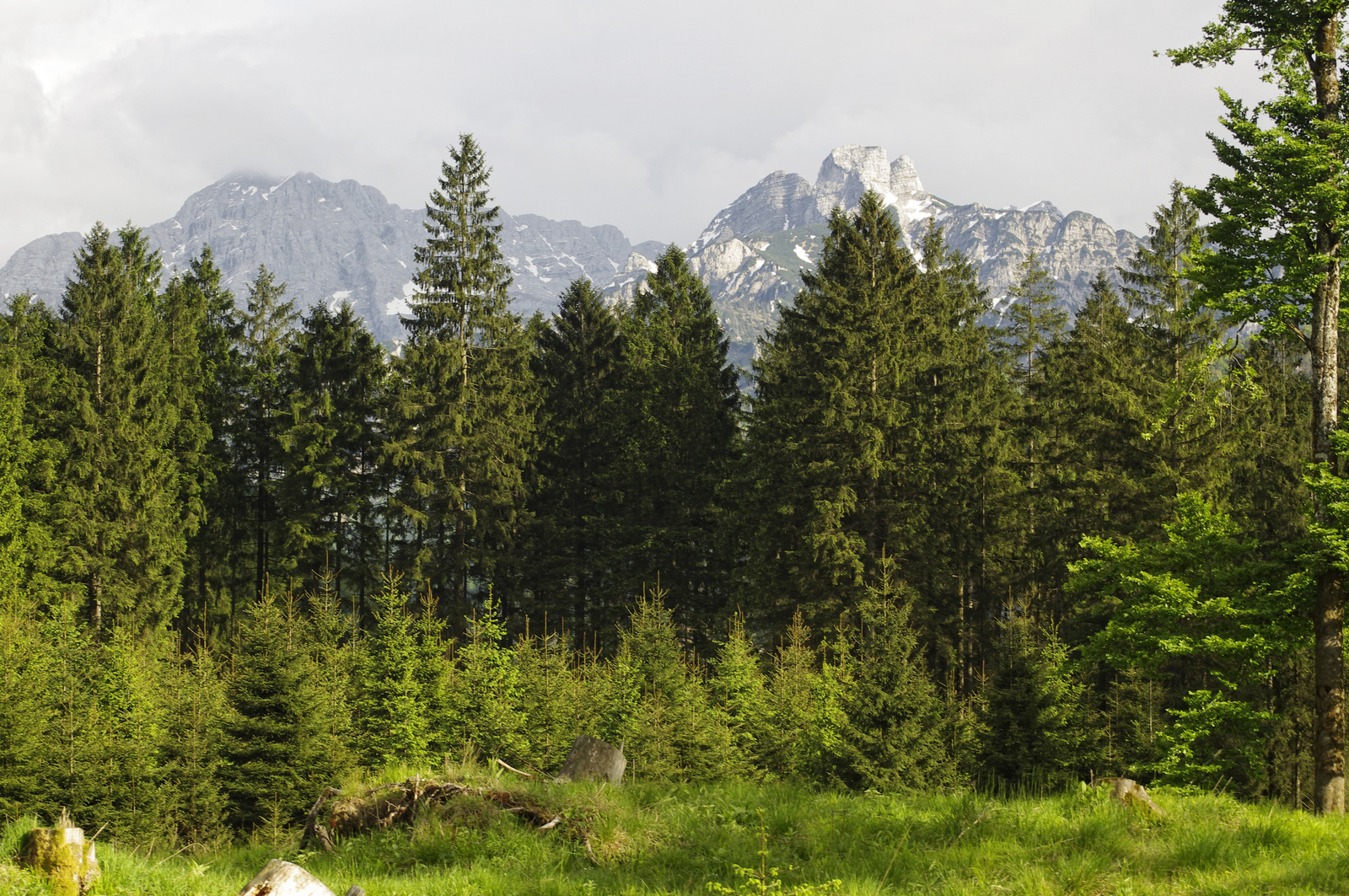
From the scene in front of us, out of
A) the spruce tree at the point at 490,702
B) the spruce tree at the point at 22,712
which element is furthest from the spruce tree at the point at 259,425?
the spruce tree at the point at 490,702

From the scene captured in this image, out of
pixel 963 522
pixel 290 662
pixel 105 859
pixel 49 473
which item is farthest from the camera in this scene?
pixel 49 473

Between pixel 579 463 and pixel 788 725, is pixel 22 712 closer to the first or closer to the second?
pixel 788 725

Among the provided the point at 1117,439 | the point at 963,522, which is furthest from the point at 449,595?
the point at 1117,439

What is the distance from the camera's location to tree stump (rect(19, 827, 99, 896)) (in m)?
5.19

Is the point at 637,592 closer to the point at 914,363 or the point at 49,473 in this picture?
the point at 914,363

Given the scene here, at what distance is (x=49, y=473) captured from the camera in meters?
30.7

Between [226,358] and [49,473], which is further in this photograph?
[226,358]

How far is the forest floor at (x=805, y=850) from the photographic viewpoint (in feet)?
18.6

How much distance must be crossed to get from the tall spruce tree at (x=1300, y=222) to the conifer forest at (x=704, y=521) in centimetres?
6

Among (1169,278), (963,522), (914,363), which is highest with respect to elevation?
(1169,278)

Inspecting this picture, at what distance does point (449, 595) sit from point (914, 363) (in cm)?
2069

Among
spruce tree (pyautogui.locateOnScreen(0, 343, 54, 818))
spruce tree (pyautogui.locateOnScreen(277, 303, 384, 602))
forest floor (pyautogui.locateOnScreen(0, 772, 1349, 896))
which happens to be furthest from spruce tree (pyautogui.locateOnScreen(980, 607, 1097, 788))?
spruce tree (pyautogui.locateOnScreen(277, 303, 384, 602))

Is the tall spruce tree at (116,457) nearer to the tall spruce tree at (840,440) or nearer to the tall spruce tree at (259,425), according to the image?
the tall spruce tree at (259,425)

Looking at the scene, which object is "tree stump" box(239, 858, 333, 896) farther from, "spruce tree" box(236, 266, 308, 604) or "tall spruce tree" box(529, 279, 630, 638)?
"spruce tree" box(236, 266, 308, 604)
